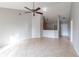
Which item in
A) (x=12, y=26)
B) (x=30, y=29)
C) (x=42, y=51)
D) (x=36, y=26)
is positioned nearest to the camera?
(x=42, y=51)

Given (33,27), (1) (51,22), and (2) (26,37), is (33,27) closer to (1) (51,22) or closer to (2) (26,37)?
(2) (26,37)

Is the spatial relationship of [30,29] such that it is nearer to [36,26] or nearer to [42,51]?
[36,26]

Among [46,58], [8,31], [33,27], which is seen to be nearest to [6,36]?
[8,31]

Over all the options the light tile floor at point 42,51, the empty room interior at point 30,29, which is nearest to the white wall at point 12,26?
the empty room interior at point 30,29

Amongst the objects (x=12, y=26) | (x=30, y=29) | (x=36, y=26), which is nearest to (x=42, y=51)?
(x=12, y=26)

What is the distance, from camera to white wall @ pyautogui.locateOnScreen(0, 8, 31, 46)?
8719 mm

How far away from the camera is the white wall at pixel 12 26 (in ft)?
28.6

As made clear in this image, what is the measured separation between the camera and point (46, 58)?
469 centimetres

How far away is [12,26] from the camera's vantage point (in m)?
9.53

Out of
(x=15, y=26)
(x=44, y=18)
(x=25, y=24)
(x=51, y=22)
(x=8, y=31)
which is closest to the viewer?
(x=8, y=31)

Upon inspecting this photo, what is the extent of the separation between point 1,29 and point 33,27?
4.47 metres

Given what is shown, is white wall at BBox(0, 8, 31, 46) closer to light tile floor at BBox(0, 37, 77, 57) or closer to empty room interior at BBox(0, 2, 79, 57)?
empty room interior at BBox(0, 2, 79, 57)

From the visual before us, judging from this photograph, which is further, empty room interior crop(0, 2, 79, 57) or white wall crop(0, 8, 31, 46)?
white wall crop(0, 8, 31, 46)

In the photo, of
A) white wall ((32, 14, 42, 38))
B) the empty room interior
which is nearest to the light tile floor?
the empty room interior
